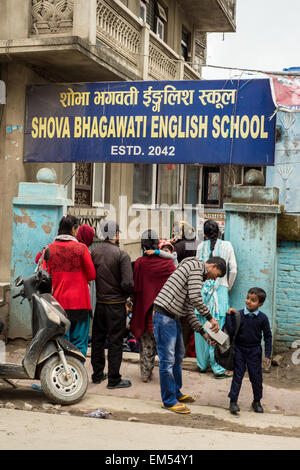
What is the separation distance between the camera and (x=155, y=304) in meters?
5.47

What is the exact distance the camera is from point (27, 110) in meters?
8.23

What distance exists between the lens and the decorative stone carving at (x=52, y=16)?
802cm

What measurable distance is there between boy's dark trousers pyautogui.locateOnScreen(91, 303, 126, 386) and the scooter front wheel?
0.61 meters

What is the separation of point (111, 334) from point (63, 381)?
0.85 meters

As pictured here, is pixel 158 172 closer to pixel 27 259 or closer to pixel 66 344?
pixel 27 259

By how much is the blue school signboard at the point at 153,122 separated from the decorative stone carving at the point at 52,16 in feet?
2.71

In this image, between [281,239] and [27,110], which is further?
[27,110]

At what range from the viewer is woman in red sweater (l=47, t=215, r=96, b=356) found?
231 inches

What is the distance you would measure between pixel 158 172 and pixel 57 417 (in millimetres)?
10361

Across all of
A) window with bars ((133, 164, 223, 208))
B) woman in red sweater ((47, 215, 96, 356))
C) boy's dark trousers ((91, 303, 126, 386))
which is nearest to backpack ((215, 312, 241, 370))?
boy's dark trousers ((91, 303, 126, 386))

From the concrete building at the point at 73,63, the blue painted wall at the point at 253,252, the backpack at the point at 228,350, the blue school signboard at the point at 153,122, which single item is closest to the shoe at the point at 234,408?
the backpack at the point at 228,350

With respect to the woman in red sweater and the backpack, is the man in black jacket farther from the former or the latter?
the backpack

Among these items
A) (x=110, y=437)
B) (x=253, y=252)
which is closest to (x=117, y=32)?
(x=253, y=252)
